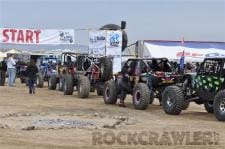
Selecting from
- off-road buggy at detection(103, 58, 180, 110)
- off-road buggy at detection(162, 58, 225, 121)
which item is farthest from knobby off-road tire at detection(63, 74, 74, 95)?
off-road buggy at detection(162, 58, 225, 121)

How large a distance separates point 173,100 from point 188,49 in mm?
19690

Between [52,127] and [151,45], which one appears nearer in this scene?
[52,127]

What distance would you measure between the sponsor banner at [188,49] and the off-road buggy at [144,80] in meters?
13.6

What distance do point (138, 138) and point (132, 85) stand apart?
812 cm

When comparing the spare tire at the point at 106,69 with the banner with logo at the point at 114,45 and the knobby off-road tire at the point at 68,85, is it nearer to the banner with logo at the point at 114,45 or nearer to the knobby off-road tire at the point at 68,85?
the knobby off-road tire at the point at 68,85

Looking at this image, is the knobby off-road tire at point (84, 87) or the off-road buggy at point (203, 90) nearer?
the off-road buggy at point (203, 90)

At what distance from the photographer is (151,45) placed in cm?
3319

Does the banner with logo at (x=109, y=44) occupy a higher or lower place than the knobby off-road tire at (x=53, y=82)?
higher

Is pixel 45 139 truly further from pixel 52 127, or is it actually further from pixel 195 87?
pixel 195 87

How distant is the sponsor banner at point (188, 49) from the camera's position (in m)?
33.5

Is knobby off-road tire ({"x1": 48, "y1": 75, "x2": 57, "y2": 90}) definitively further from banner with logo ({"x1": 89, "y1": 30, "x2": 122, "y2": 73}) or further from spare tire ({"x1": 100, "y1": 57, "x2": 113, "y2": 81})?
spare tire ({"x1": 100, "y1": 57, "x2": 113, "y2": 81})

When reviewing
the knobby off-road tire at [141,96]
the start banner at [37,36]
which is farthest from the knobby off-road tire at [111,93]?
the start banner at [37,36]

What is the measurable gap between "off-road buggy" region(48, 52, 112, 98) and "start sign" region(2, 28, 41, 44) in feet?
21.0

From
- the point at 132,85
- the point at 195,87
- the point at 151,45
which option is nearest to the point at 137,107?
the point at 132,85
